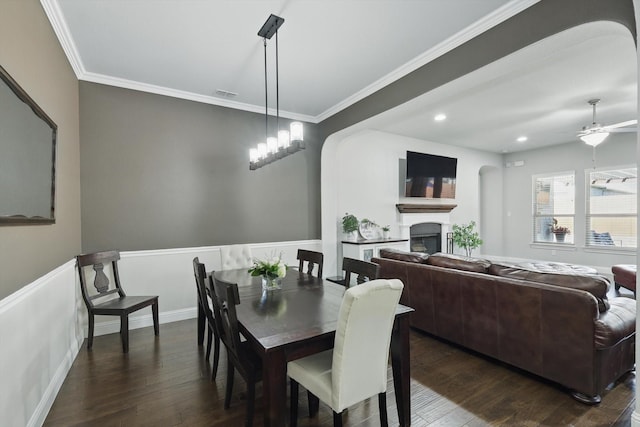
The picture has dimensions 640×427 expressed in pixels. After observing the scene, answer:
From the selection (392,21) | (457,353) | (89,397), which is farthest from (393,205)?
(89,397)

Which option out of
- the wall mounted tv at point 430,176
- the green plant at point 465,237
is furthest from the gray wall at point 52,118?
the green plant at point 465,237

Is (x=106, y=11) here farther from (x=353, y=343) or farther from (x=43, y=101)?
(x=353, y=343)

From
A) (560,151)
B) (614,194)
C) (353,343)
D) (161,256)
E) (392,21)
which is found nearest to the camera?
(353,343)

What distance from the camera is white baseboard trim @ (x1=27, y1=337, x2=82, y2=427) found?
6.30 ft

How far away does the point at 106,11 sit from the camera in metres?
2.34

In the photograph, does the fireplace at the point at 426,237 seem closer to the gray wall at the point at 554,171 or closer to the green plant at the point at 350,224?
the green plant at the point at 350,224

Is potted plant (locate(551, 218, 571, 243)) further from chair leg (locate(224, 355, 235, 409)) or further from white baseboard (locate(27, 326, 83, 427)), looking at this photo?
white baseboard (locate(27, 326, 83, 427))

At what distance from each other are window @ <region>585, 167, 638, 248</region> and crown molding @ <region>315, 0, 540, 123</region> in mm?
6155

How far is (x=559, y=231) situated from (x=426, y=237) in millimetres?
3458

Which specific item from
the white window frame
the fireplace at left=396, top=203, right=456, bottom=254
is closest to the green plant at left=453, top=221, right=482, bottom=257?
the fireplace at left=396, top=203, right=456, bottom=254

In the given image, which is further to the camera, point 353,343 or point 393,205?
point 393,205

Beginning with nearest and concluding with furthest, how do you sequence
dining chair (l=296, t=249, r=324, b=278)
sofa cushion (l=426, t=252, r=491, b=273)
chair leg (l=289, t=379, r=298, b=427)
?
chair leg (l=289, t=379, r=298, b=427)
sofa cushion (l=426, t=252, r=491, b=273)
dining chair (l=296, t=249, r=324, b=278)

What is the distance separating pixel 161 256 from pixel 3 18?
106 inches

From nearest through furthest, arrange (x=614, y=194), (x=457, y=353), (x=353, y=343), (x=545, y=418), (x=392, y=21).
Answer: (x=353, y=343)
(x=545, y=418)
(x=392, y=21)
(x=457, y=353)
(x=614, y=194)
